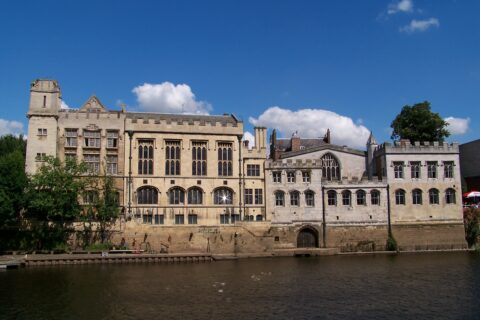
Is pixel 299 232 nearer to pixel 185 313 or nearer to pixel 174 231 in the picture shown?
pixel 174 231

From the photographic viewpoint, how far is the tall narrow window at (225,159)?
60219mm

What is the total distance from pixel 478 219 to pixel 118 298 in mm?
50011

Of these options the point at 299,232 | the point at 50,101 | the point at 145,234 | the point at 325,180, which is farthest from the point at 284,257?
the point at 50,101

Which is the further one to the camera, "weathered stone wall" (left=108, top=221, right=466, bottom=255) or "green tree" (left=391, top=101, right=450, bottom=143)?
"green tree" (left=391, top=101, right=450, bottom=143)

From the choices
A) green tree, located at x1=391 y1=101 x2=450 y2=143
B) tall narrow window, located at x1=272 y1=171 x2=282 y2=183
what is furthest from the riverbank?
green tree, located at x1=391 y1=101 x2=450 y2=143

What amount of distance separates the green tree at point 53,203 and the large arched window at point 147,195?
709 cm

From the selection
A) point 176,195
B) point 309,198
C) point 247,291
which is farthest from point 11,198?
point 309,198

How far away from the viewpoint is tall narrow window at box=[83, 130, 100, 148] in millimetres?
58031

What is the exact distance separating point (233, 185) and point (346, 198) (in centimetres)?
1497

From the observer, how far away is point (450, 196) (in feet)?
205

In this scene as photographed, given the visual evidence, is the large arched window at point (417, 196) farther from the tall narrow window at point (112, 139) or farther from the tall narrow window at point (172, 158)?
Answer: the tall narrow window at point (112, 139)

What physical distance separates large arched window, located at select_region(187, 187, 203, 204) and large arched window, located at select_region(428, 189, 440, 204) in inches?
1195

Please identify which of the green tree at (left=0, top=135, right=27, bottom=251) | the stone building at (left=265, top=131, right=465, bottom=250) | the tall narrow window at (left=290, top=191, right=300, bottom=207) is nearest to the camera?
the green tree at (left=0, top=135, right=27, bottom=251)

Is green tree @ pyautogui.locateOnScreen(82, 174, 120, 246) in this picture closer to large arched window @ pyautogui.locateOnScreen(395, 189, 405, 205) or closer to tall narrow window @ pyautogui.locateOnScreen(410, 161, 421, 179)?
large arched window @ pyautogui.locateOnScreen(395, 189, 405, 205)
